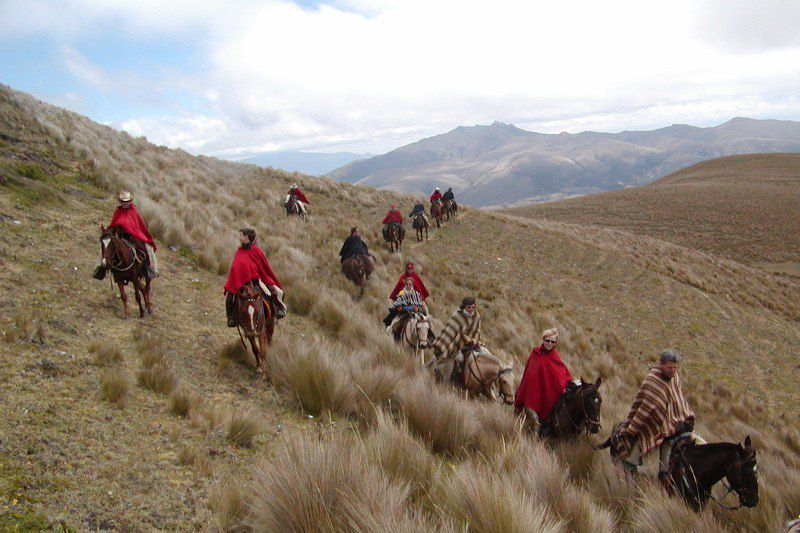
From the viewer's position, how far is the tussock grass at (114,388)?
4516 mm

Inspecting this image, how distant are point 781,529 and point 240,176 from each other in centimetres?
2735

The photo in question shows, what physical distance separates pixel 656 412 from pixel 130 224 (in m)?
7.96

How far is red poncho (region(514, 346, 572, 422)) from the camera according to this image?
5.94m

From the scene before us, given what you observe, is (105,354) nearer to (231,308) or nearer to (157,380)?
(157,380)

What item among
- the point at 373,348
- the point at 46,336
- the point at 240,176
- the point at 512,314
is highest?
the point at 240,176

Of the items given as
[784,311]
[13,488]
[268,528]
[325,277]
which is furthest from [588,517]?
[784,311]

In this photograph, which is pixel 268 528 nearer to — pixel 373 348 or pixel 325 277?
pixel 373 348

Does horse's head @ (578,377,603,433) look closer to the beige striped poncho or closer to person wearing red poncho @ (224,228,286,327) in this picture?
the beige striped poncho

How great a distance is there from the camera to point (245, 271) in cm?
605

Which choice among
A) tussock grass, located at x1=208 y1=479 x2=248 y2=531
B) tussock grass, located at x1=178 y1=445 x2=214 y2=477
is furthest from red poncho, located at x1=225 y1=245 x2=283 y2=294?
tussock grass, located at x1=208 y1=479 x2=248 y2=531

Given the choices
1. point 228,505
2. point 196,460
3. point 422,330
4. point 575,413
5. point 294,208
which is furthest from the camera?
point 294,208

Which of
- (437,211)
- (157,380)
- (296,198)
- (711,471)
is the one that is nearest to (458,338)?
(711,471)

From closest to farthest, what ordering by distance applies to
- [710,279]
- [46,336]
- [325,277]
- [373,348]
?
[46,336]
[373,348]
[325,277]
[710,279]

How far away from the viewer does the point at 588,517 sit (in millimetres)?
3516
